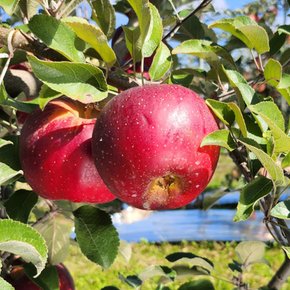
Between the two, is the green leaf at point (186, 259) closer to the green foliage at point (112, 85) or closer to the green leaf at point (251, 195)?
the green foliage at point (112, 85)

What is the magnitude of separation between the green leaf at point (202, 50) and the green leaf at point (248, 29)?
0.10 feet

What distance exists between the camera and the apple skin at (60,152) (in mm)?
883

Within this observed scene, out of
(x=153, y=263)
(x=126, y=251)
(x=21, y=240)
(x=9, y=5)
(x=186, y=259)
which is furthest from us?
(x=153, y=263)

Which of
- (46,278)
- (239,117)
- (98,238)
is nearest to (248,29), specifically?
(239,117)

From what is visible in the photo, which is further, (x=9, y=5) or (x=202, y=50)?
(x=202, y=50)

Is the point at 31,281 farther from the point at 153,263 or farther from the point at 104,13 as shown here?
the point at 153,263

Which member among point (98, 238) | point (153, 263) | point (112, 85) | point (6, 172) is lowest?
point (153, 263)

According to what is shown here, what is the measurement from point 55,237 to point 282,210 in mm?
654

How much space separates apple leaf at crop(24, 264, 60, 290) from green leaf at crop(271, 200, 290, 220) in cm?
49

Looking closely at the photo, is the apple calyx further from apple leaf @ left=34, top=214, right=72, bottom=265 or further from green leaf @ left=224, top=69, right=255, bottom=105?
apple leaf @ left=34, top=214, right=72, bottom=265

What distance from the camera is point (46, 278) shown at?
117cm

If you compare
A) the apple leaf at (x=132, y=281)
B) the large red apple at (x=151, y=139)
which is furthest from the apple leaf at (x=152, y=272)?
the large red apple at (x=151, y=139)

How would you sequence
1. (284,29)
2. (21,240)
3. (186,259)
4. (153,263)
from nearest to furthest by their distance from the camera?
1. (21,240)
2. (284,29)
3. (186,259)
4. (153,263)

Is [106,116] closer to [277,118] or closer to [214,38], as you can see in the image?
[277,118]
